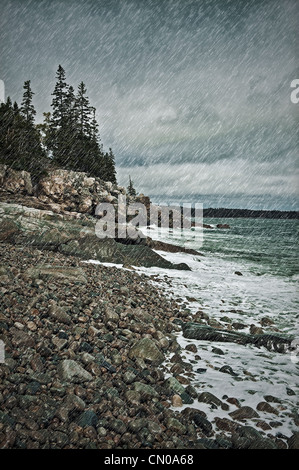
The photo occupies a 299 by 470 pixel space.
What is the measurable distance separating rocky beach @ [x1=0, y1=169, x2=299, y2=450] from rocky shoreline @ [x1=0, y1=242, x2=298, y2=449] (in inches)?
0.5

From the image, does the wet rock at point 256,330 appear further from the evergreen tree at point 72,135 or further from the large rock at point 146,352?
the evergreen tree at point 72,135

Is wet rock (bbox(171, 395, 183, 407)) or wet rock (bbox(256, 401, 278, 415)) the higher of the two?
wet rock (bbox(171, 395, 183, 407))

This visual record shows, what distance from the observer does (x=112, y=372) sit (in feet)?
12.7

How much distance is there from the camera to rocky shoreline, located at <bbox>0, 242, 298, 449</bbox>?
280 centimetres

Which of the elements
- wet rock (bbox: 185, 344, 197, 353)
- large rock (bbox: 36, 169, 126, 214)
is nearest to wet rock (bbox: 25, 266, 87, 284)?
wet rock (bbox: 185, 344, 197, 353)

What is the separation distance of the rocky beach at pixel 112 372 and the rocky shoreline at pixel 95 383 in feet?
0.04

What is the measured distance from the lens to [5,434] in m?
2.55

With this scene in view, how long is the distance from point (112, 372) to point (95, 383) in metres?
0.43

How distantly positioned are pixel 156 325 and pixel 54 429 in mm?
3504

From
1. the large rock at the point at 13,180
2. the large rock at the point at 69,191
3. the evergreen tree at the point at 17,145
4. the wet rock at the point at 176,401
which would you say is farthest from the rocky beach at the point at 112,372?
the evergreen tree at the point at 17,145

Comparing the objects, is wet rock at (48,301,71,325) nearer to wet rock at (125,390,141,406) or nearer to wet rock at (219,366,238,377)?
wet rock at (125,390,141,406)
